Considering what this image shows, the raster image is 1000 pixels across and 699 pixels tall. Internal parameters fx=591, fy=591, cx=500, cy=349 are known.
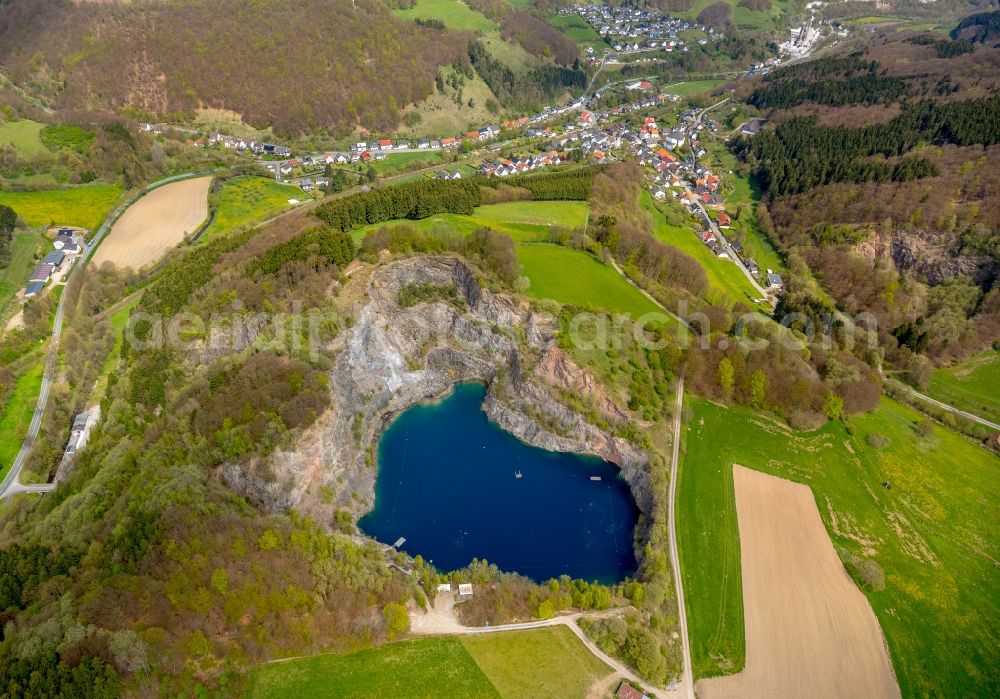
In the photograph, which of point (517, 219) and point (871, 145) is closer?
point (517, 219)

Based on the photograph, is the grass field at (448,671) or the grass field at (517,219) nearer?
the grass field at (448,671)

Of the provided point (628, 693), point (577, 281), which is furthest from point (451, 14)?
point (628, 693)

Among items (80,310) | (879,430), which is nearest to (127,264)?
(80,310)

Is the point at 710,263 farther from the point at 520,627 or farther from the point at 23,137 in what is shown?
the point at 23,137

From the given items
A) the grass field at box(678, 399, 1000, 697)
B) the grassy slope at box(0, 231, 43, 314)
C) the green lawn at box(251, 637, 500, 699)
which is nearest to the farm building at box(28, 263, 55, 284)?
the grassy slope at box(0, 231, 43, 314)

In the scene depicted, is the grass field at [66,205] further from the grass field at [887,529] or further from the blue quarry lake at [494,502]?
the grass field at [887,529]

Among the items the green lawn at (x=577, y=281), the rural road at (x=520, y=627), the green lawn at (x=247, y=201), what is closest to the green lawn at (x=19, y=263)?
the green lawn at (x=247, y=201)
